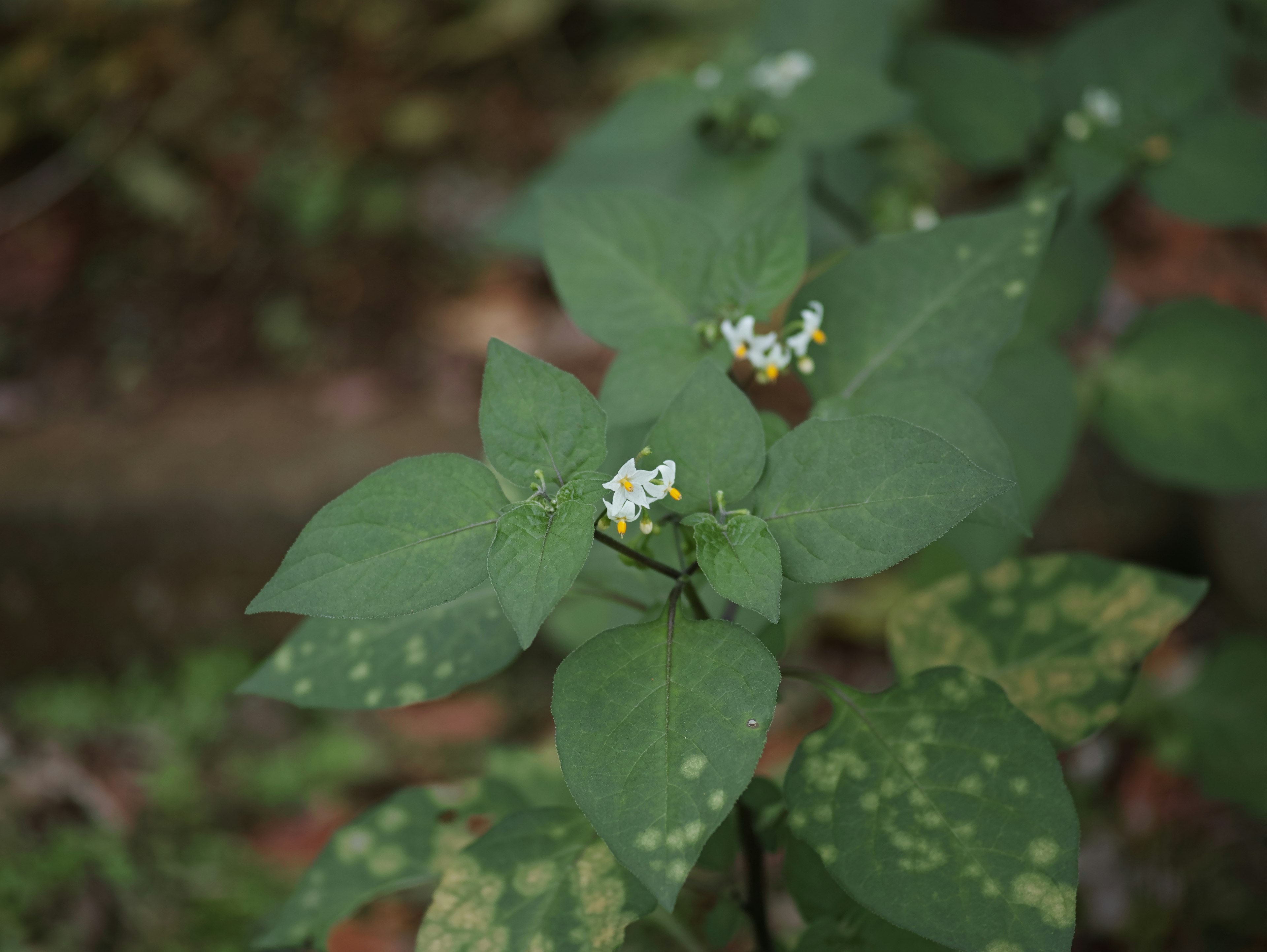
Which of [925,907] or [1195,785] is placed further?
[1195,785]

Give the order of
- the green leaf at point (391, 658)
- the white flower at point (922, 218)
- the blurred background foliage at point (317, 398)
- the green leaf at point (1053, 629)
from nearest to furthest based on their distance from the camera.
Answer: the green leaf at point (391, 658) < the green leaf at point (1053, 629) < the white flower at point (922, 218) < the blurred background foliage at point (317, 398)

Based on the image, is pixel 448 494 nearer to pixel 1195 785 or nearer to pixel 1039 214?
pixel 1039 214

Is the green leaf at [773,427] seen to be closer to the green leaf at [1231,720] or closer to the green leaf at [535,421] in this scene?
the green leaf at [535,421]

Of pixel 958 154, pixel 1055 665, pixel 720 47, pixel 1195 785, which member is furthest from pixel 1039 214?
pixel 720 47

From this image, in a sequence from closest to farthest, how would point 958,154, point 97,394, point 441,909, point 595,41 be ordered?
point 441,909, point 958,154, point 97,394, point 595,41

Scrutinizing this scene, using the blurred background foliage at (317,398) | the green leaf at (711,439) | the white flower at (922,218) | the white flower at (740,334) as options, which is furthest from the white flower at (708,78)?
the green leaf at (711,439)

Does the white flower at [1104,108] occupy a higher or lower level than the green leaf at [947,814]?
higher

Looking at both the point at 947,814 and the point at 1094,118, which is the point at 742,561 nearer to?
the point at 947,814
